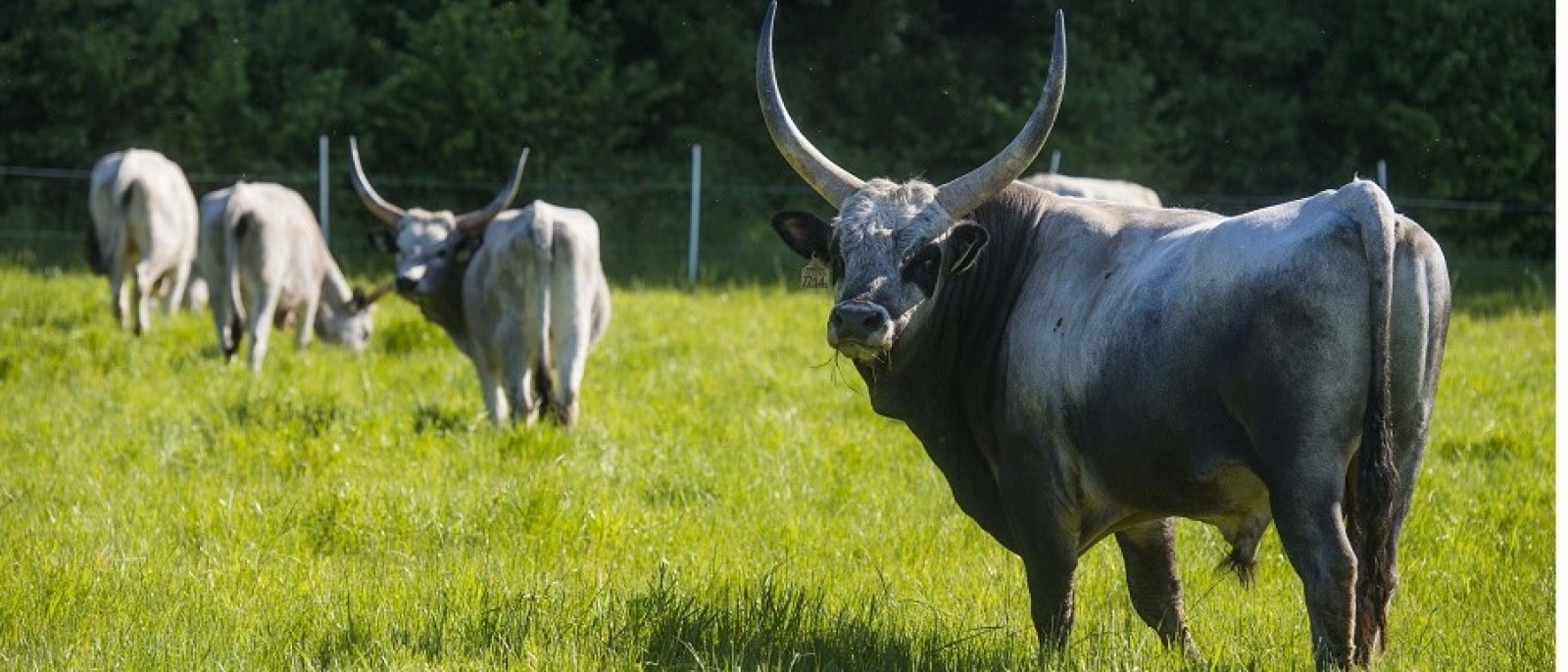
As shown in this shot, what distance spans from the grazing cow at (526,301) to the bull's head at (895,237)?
3986mm

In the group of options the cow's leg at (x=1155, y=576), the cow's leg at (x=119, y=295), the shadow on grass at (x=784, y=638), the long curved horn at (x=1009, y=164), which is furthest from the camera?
the cow's leg at (x=119, y=295)

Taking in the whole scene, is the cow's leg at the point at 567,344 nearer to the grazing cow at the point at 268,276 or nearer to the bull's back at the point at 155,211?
the grazing cow at the point at 268,276

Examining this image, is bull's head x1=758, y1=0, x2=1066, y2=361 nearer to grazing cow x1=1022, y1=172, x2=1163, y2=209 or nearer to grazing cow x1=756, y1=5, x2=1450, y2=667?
grazing cow x1=756, y1=5, x2=1450, y2=667

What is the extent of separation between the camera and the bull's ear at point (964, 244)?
4.66 metres

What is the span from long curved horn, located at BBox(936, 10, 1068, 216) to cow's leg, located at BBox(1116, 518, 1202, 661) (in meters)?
1.04

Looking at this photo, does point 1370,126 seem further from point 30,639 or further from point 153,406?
point 30,639

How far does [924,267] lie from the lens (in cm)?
471

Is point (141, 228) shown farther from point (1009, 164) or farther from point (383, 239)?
point (1009, 164)

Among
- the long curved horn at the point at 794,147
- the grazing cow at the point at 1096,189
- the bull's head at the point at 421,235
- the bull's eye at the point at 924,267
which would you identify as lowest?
the grazing cow at the point at 1096,189

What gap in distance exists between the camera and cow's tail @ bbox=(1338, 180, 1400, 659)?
3.74 metres

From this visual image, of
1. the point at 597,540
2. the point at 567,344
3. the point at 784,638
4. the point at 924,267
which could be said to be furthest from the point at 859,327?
the point at 567,344

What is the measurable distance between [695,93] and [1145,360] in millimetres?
21457

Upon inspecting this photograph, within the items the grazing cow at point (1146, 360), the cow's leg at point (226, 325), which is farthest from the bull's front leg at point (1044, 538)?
the cow's leg at point (226, 325)

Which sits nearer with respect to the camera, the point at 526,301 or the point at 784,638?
the point at 784,638
